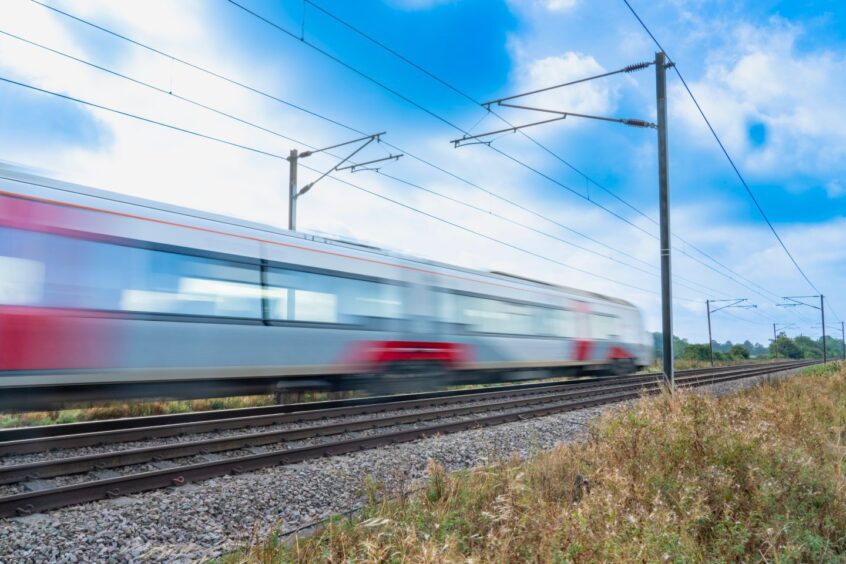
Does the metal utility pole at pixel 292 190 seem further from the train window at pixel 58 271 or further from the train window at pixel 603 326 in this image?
the train window at pixel 603 326

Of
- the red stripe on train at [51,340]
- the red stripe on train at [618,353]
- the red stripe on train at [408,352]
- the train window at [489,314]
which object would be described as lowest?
the red stripe on train at [618,353]

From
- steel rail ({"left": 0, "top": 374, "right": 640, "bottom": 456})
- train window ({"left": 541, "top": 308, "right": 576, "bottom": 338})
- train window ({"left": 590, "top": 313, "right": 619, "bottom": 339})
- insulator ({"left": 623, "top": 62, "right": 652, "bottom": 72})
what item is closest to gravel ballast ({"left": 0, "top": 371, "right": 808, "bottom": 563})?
steel rail ({"left": 0, "top": 374, "right": 640, "bottom": 456})

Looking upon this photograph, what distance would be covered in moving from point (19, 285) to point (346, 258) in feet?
19.2

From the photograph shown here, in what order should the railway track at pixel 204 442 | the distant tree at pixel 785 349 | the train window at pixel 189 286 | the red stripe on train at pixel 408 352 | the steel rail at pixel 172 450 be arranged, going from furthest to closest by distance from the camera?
the distant tree at pixel 785 349, the red stripe on train at pixel 408 352, the train window at pixel 189 286, the steel rail at pixel 172 450, the railway track at pixel 204 442

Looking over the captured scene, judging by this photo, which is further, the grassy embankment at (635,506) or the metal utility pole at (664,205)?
the metal utility pole at (664,205)

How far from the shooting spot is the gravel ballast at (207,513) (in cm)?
434

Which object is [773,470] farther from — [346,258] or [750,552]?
[346,258]

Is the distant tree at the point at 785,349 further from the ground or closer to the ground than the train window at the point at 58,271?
closer to the ground

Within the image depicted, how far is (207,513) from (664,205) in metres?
10.9

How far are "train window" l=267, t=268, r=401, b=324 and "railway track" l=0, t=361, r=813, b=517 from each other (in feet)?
6.13

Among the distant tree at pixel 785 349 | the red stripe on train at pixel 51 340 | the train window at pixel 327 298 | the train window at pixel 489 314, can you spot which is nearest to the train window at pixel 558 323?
the train window at pixel 489 314

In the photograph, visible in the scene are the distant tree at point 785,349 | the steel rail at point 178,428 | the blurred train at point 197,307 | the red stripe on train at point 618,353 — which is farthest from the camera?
the distant tree at point 785,349

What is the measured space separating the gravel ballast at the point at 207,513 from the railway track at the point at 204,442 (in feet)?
0.57

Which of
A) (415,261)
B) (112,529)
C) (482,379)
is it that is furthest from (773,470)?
(482,379)
